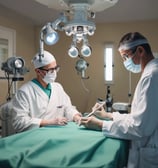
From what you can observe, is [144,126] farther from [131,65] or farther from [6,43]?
[6,43]

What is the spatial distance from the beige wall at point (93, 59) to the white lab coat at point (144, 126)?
87.7 inches

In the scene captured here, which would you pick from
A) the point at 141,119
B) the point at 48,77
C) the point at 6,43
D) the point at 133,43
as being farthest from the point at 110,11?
the point at 141,119

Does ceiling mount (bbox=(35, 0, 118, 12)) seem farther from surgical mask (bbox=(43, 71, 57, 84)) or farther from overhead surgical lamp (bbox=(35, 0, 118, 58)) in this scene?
surgical mask (bbox=(43, 71, 57, 84))

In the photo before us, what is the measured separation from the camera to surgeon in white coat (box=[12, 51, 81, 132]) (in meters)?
1.92

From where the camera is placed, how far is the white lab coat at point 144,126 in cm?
138

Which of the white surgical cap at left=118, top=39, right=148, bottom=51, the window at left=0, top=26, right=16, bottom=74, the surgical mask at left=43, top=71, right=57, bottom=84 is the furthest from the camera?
the window at left=0, top=26, right=16, bottom=74

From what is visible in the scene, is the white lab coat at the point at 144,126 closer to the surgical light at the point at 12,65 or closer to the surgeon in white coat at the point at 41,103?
the surgeon in white coat at the point at 41,103

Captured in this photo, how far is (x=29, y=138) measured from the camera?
1.52 meters

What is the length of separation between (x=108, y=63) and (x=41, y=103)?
72.6 inches

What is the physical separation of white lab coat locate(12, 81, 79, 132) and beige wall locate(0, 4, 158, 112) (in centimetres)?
155

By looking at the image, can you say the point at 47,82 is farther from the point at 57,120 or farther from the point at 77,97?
the point at 77,97

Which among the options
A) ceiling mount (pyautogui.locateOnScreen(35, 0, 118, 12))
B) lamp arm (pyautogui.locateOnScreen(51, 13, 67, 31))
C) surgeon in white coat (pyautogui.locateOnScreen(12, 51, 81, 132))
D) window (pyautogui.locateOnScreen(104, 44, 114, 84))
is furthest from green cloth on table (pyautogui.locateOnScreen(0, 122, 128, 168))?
window (pyautogui.locateOnScreen(104, 44, 114, 84))

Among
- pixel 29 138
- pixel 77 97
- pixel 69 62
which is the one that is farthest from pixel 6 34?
pixel 29 138

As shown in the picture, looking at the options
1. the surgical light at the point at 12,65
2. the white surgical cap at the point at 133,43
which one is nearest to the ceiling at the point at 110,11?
the surgical light at the point at 12,65
